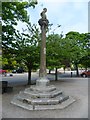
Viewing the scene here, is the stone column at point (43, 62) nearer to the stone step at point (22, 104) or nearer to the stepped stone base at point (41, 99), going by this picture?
the stepped stone base at point (41, 99)

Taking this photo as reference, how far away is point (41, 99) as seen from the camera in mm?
8922

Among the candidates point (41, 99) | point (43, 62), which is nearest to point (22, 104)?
point (41, 99)

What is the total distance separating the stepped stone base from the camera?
27.8 ft

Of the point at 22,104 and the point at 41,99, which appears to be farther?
the point at 41,99

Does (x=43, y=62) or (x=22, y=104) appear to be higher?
(x=43, y=62)

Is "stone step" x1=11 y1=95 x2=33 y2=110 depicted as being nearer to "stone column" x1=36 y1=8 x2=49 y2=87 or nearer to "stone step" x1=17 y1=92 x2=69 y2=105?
"stone step" x1=17 y1=92 x2=69 y2=105

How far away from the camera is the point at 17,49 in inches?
563

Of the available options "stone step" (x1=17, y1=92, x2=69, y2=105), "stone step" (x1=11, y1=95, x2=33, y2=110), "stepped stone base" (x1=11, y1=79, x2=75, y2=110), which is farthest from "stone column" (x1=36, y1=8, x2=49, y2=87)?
"stone step" (x1=11, y1=95, x2=33, y2=110)

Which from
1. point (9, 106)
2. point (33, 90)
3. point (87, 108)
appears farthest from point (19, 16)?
point (87, 108)

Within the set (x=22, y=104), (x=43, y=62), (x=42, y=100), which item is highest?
(x=43, y=62)

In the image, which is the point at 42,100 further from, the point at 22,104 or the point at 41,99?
the point at 22,104

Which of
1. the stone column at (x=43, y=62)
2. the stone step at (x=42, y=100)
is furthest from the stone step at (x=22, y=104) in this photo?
the stone column at (x=43, y=62)

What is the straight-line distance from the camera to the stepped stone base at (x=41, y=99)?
27.8ft

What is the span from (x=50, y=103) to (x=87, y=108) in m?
1.76
